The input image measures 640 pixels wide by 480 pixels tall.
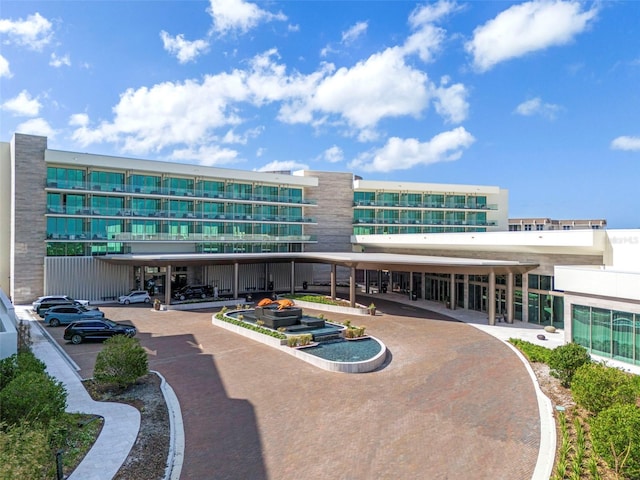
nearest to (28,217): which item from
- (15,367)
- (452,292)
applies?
(15,367)

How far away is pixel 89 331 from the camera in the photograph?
22.4 meters

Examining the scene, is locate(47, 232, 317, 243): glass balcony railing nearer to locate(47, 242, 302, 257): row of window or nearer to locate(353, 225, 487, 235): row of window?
locate(47, 242, 302, 257): row of window

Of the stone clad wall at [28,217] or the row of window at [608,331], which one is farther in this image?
the stone clad wall at [28,217]

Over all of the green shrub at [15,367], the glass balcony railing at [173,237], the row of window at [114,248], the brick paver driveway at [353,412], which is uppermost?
the glass balcony railing at [173,237]

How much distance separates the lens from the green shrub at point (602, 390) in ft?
40.1

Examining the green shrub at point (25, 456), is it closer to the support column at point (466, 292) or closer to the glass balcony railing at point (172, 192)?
the support column at point (466, 292)

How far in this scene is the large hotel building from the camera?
2428 cm

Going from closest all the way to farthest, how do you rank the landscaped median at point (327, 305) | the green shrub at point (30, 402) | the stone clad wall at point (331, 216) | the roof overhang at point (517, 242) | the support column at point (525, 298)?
the green shrub at point (30, 402), the roof overhang at point (517, 242), the support column at point (525, 298), the landscaped median at point (327, 305), the stone clad wall at point (331, 216)

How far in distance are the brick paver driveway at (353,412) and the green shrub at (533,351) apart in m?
0.62

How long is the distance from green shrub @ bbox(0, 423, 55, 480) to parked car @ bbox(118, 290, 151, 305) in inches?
1112

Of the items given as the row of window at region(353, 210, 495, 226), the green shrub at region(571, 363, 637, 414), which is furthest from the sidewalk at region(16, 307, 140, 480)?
the row of window at region(353, 210, 495, 226)

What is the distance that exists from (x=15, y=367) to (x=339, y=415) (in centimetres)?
1046

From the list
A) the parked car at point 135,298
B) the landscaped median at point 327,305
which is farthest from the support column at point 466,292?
the parked car at point 135,298

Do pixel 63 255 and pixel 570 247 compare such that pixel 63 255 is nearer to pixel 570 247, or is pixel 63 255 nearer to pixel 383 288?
pixel 383 288
